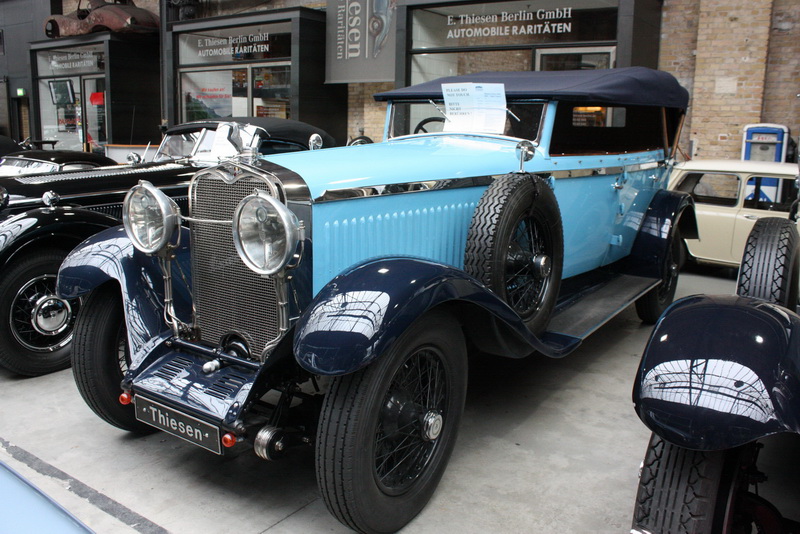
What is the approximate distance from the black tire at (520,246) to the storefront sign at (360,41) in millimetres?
7608

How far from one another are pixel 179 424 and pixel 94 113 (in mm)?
14944

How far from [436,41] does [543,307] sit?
24.2 feet

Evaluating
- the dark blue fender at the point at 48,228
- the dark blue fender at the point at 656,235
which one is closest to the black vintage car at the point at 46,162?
the dark blue fender at the point at 48,228

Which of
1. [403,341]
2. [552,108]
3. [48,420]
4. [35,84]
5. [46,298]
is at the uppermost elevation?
[35,84]

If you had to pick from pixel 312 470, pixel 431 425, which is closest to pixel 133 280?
pixel 312 470

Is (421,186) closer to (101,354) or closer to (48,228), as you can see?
(101,354)

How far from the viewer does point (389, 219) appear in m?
2.97

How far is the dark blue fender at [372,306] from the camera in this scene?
2154mm

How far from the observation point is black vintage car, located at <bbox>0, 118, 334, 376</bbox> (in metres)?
4.04

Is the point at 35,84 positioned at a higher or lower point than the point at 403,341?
higher

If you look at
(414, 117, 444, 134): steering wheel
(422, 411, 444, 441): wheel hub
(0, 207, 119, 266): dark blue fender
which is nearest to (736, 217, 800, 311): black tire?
(422, 411, 444, 441): wheel hub

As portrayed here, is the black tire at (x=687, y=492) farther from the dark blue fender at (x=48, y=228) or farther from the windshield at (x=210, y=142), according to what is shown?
the windshield at (x=210, y=142)

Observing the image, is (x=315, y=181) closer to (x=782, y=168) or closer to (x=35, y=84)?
(x=782, y=168)

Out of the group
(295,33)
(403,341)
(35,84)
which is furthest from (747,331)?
(35,84)
